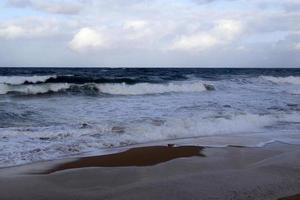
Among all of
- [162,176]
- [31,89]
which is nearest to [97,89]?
[31,89]

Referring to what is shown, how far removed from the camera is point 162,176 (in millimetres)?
5836

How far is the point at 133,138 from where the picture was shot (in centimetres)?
898

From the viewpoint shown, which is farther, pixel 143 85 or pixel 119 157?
pixel 143 85

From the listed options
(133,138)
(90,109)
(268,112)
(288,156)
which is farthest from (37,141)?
(268,112)

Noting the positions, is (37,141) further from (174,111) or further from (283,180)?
(174,111)

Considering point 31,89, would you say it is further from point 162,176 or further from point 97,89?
point 162,176

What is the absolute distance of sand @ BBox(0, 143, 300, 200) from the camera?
5.01 m

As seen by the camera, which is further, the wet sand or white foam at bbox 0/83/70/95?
white foam at bbox 0/83/70/95

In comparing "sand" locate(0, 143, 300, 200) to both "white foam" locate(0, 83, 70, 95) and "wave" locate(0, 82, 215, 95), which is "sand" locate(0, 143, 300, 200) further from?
"wave" locate(0, 82, 215, 95)

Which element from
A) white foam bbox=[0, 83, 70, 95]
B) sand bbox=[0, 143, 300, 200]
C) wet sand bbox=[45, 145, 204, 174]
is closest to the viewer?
sand bbox=[0, 143, 300, 200]

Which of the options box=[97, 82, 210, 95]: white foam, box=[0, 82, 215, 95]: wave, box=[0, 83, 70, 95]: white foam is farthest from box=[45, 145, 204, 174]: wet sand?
box=[97, 82, 210, 95]: white foam

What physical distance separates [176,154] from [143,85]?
719 inches

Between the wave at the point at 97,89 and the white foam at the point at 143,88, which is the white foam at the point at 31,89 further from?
the white foam at the point at 143,88

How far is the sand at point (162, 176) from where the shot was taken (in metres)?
5.01
